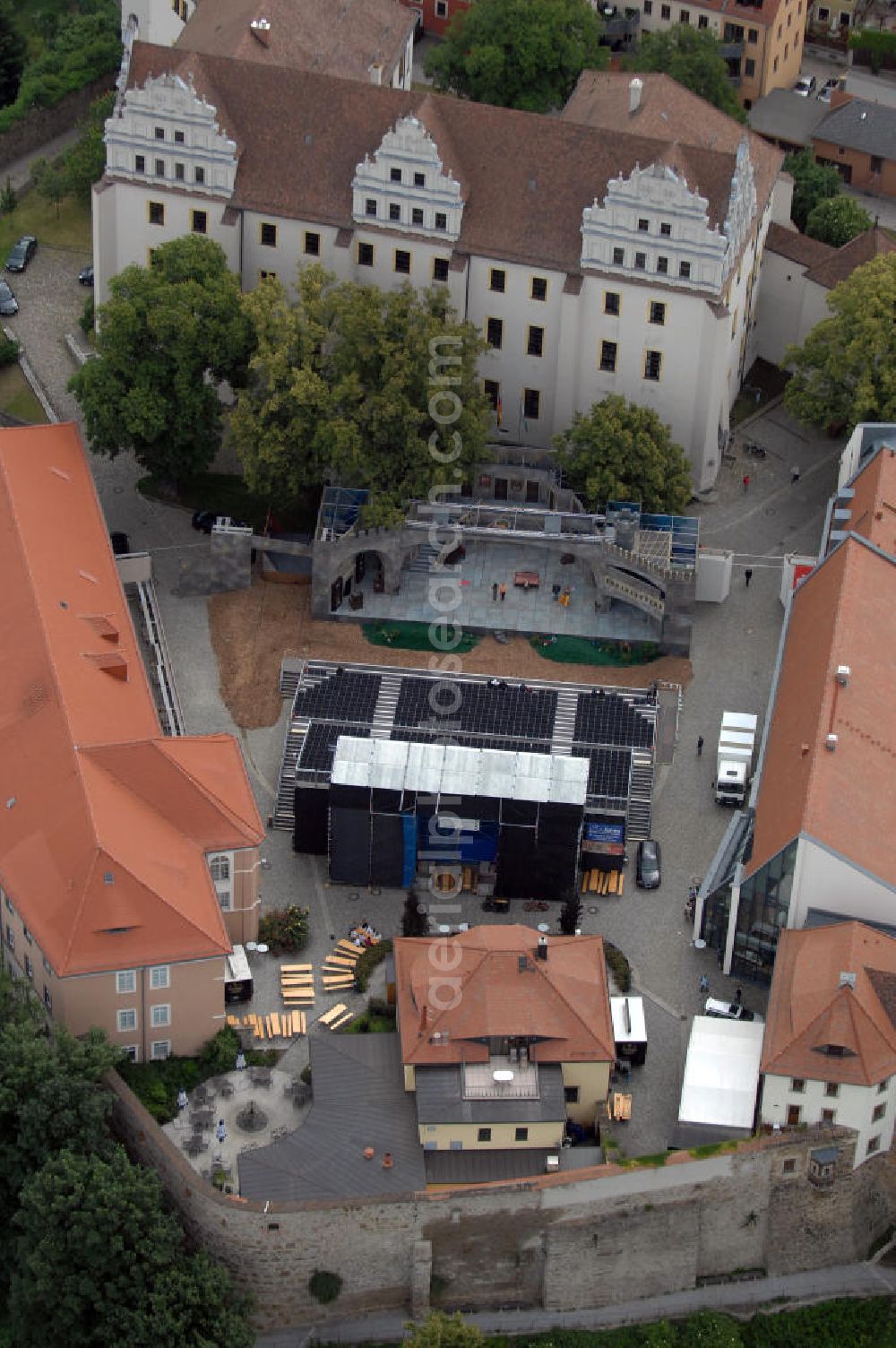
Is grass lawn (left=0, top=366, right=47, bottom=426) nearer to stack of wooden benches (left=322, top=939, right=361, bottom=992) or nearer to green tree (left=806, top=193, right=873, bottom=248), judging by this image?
stack of wooden benches (left=322, top=939, right=361, bottom=992)

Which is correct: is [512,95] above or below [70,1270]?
above

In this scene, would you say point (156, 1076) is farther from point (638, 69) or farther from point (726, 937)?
point (638, 69)

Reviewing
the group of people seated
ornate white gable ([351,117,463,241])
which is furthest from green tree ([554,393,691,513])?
the group of people seated

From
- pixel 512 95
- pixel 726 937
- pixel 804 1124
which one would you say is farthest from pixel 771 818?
pixel 512 95

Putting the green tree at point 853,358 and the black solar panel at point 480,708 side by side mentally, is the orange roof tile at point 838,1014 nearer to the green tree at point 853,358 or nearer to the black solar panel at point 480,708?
the black solar panel at point 480,708

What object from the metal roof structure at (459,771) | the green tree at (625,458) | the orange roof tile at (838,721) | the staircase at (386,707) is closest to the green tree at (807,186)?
the green tree at (625,458)

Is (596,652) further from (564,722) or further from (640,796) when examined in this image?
(640,796)
